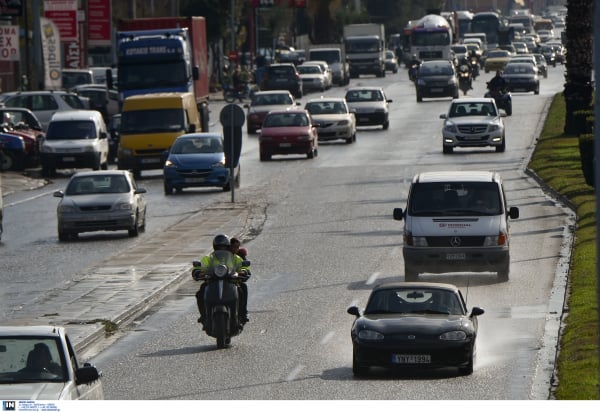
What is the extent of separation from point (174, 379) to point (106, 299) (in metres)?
8.08

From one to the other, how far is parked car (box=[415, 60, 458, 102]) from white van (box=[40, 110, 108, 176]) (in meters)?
31.2

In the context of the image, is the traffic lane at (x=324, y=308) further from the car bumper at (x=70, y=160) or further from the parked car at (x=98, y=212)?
the car bumper at (x=70, y=160)

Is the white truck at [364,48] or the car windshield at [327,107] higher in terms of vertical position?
the car windshield at [327,107]

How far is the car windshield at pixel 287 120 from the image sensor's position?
189 ft

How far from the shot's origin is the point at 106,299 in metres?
28.6

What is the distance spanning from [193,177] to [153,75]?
12.2 meters

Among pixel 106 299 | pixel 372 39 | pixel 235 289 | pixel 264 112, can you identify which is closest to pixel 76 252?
pixel 106 299

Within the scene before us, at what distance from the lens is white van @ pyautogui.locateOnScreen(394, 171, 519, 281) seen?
2931 centimetres

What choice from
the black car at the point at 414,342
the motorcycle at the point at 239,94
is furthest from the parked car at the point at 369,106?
the black car at the point at 414,342

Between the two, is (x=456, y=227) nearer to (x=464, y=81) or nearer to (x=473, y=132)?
(x=473, y=132)

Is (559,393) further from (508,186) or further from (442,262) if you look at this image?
(508,186)

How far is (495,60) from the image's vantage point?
375 feet

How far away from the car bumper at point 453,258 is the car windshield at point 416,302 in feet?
24.2

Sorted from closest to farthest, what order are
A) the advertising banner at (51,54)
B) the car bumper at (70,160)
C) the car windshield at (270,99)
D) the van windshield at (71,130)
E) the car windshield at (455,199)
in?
the car windshield at (455,199) → the car bumper at (70,160) → the van windshield at (71,130) → the advertising banner at (51,54) → the car windshield at (270,99)
